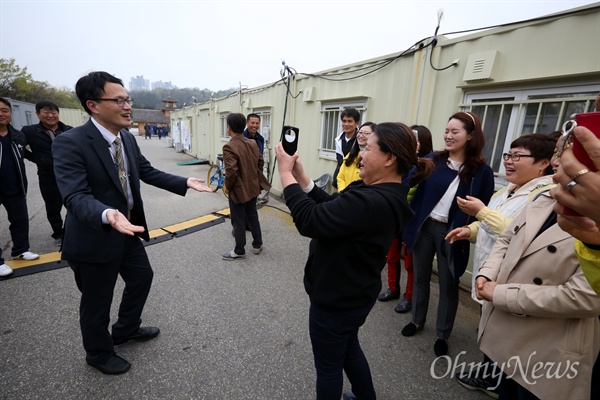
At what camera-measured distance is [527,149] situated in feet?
6.33

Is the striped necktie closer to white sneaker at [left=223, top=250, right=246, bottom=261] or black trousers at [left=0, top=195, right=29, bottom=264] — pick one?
white sneaker at [left=223, top=250, right=246, bottom=261]

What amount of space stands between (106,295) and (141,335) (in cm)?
65

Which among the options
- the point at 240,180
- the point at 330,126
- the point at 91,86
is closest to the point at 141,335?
the point at 91,86

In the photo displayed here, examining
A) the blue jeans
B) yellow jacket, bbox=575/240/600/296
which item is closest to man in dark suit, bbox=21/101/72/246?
the blue jeans

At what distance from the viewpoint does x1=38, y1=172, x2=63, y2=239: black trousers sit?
13.4ft

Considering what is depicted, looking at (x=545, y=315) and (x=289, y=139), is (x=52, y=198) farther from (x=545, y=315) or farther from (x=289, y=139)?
(x=545, y=315)

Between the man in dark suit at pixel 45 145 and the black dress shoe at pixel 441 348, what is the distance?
5365mm

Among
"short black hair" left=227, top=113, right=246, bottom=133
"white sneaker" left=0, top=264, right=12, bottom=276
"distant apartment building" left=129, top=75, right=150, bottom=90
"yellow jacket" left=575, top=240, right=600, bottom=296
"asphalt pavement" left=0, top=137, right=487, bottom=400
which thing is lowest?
"asphalt pavement" left=0, top=137, right=487, bottom=400

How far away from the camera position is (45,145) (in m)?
4.01

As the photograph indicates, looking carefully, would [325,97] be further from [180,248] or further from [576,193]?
[576,193]

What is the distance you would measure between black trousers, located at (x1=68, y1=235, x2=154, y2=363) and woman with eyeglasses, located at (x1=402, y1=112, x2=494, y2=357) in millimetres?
2424

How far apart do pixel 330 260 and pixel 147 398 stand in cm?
174

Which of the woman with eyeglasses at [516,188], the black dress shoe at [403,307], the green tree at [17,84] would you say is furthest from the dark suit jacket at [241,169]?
the green tree at [17,84]

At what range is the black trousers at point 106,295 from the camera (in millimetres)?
1991
